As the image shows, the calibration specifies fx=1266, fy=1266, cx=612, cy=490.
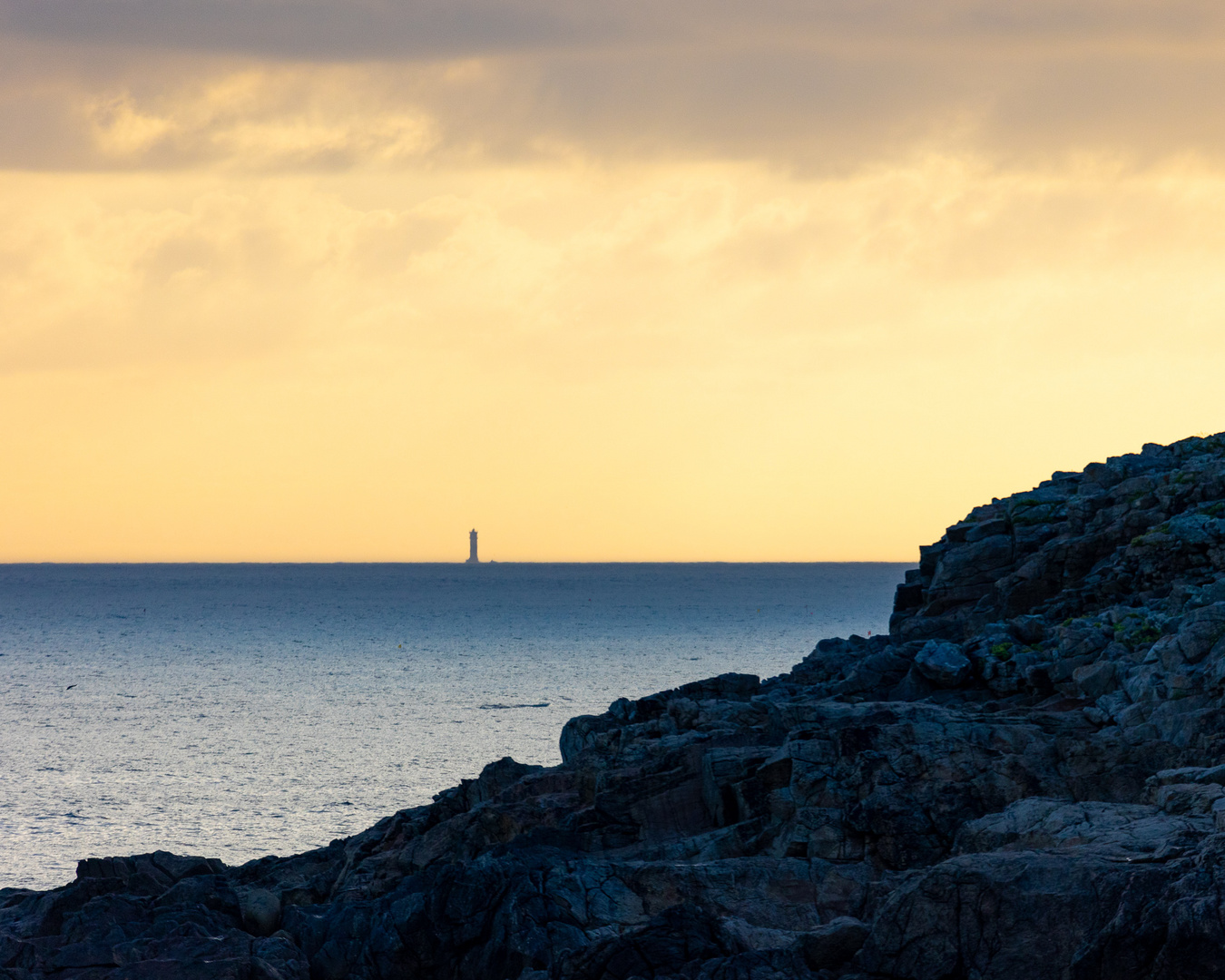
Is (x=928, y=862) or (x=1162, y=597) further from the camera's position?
(x=1162, y=597)

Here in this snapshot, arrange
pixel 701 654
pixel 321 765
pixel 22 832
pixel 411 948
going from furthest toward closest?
pixel 701 654, pixel 321 765, pixel 22 832, pixel 411 948

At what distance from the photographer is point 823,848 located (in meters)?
26.7

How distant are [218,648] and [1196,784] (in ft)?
555

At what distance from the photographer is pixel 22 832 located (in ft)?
204

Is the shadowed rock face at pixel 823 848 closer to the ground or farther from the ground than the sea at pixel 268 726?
farther from the ground

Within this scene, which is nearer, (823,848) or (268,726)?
(823,848)

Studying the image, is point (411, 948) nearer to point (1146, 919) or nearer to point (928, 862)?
point (928, 862)

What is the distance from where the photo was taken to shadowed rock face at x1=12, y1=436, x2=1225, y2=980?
18.5 meters

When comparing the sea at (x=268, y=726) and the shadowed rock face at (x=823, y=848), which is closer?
the shadowed rock face at (x=823, y=848)

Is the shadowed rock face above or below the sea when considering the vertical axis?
above

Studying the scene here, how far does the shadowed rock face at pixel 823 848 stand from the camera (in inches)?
729

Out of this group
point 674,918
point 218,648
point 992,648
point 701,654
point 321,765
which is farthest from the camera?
point 218,648

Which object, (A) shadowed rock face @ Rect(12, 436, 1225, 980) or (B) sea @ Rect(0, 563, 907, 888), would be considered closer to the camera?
(A) shadowed rock face @ Rect(12, 436, 1225, 980)

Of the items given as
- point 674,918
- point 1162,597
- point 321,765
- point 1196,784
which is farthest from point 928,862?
point 321,765
